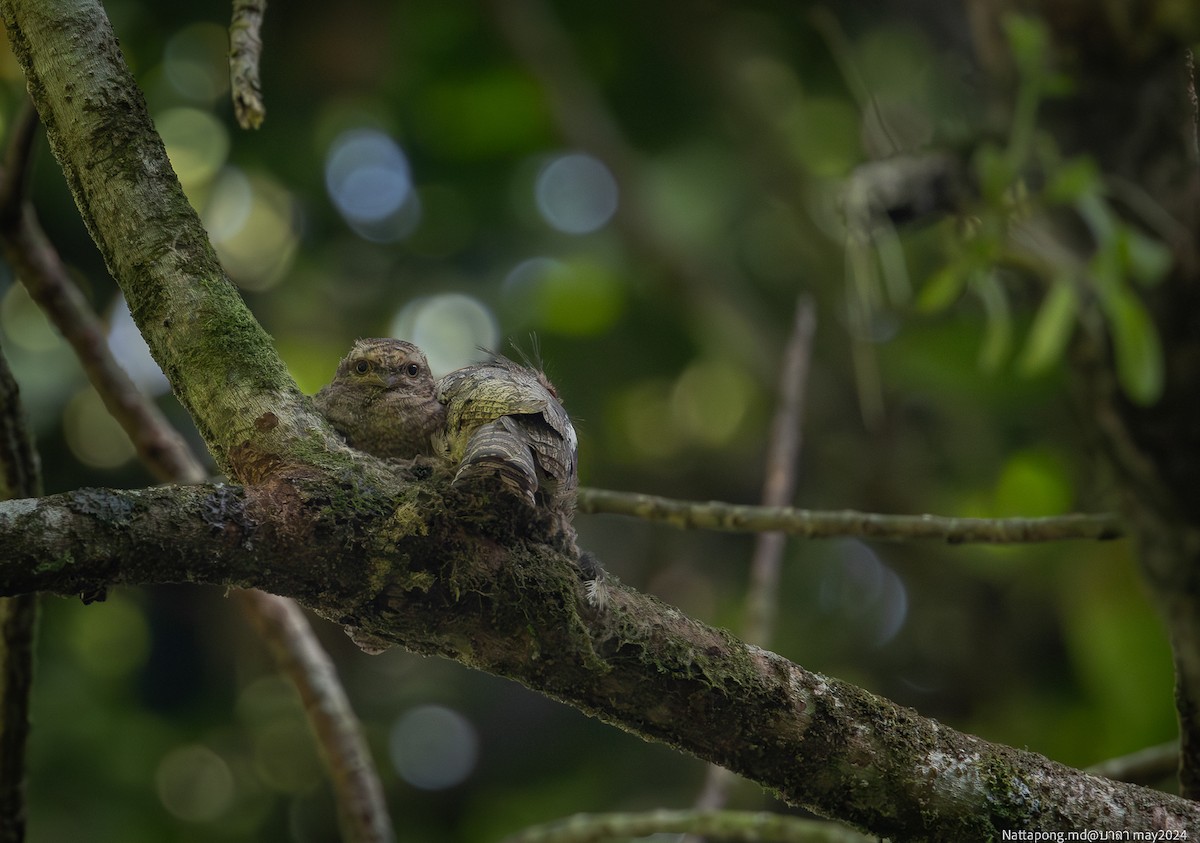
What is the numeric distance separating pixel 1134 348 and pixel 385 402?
74.8 inches

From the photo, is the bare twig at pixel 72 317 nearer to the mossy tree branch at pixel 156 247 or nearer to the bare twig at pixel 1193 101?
the mossy tree branch at pixel 156 247

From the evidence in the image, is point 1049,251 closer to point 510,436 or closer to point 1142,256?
point 1142,256

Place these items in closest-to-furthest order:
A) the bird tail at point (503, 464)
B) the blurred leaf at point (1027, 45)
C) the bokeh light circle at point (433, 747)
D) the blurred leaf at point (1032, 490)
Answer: the bird tail at point (503, 464), the blurred leaf at point (1027, 45), the blurred leaf at point (1032, 490), the bokeh light circle at point (433, 747)

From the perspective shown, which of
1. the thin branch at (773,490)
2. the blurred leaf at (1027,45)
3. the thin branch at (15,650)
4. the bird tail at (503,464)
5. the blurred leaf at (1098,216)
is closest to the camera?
the bird tail at (503,464)

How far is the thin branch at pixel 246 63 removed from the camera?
2.00 m

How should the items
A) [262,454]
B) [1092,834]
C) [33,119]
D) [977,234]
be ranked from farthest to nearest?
[977,234]
[33,119]
[1092,834]
[262,454]

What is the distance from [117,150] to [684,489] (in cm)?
528

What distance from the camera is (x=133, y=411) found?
328cm

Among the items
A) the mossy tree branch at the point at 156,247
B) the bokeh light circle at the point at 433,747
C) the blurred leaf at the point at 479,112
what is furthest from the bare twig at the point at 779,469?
the blurred leaf at the point at 479,112

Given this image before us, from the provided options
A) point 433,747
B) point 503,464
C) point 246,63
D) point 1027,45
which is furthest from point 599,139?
point 503,464

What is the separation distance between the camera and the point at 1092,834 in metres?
2.08

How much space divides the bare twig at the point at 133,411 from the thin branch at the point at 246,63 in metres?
1.06

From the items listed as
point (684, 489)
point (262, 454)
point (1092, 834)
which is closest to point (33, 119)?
point (262, 454)

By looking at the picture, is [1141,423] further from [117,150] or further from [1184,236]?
[117,150]
